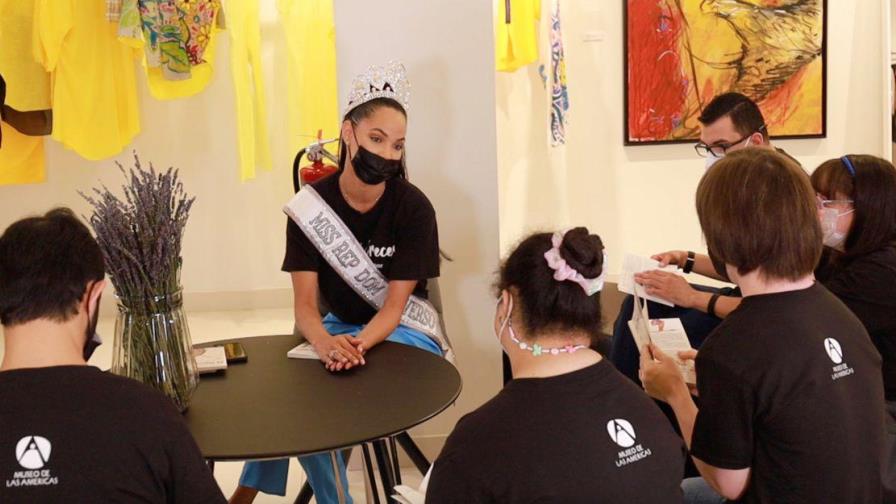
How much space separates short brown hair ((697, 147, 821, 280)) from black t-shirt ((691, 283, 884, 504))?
60 millimetres

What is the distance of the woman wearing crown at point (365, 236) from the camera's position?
2484 mm

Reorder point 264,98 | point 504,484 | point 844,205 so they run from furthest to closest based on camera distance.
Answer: point 264,98 → point 844,205 → point 504,484

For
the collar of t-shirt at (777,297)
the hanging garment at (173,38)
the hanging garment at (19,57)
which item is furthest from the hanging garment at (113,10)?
the collar of t-shirt at (777,297)

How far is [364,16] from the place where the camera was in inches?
113

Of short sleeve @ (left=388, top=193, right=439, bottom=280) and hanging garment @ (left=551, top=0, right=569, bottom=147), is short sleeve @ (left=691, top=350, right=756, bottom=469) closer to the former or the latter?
short sleeve @ (left=388, top=193, right=439, bottom=280)

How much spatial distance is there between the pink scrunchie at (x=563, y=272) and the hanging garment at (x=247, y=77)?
359cm

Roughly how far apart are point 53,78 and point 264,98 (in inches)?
47.4

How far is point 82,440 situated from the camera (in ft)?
3.99

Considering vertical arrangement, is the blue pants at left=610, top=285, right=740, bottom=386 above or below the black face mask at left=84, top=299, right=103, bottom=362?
below

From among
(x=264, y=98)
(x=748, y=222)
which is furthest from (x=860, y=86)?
(x=748, y=222)

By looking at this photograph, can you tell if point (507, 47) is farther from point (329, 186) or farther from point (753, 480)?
point (753, 480)

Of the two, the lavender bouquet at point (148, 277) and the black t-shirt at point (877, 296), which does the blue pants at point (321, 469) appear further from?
the black t-shirt at point (877, 296)

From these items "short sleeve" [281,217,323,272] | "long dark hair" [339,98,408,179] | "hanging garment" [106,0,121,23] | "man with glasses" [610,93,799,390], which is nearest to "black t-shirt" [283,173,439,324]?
"short sleeve" [281,217,323,272]

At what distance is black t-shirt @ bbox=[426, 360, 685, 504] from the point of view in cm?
123
